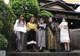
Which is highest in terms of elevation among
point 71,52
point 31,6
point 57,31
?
point 31,6

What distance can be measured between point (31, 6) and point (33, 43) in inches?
157

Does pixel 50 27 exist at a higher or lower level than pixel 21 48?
higher

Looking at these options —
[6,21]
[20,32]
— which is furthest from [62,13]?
[6,21]

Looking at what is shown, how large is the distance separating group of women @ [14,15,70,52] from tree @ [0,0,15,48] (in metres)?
0.45

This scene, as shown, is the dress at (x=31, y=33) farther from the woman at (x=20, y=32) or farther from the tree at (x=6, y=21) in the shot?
the tree at (x=6, y=21)

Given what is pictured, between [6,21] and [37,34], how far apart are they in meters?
1.59

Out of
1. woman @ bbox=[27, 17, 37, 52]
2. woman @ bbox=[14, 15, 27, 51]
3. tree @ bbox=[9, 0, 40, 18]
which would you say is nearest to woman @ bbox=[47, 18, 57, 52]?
woman @ bbox=[27, 17, 37, 52]

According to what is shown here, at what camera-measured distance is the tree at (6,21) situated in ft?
38.7

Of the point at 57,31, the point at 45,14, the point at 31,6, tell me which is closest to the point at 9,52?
the point at 57,31

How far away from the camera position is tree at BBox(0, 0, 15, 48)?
1180 cm

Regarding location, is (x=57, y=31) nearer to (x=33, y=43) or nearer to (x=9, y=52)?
(x=33, y=43)

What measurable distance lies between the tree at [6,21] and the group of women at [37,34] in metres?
0.45

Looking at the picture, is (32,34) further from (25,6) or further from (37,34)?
(25,6)

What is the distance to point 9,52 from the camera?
1195 cm
